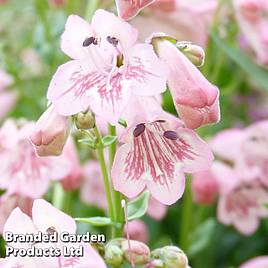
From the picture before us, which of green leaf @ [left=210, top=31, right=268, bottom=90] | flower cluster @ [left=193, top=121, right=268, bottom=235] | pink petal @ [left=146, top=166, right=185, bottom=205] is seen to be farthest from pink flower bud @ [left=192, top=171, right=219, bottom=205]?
pink petal @ [left=146, top=166, right=185, bottom=205]

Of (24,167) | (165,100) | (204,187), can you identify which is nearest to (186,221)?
(204,187)

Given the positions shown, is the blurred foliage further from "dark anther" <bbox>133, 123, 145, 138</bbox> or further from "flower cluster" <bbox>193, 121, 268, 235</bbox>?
"dark anther" <bbox>133, 123, 145, 138</bbox>

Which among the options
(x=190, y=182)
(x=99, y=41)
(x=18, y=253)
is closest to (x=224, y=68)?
(x=190, y=182)

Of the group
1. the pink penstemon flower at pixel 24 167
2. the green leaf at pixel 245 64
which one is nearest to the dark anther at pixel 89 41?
the pink penstemon flower at pixel 24 167

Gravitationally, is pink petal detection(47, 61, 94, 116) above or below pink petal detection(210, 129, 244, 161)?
above

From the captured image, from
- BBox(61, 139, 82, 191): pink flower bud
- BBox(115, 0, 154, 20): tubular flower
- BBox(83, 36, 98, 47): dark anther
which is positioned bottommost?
BBox(61, 139, 82, 191): pink flower bud

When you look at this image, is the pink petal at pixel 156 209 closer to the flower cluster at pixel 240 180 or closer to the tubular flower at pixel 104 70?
the flower cluster at pixel 240 180

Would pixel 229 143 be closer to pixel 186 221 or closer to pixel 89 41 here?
pixel 186 221

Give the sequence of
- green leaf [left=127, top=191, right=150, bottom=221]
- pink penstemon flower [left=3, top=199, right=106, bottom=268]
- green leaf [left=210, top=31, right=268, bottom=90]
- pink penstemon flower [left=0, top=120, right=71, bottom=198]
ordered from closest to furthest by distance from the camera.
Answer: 1. pink penstemon flower [left=3, top=199, right=106, bottom=268]
2. green leaf [left=127, top=191, right=150, bottom=221]
3. pink penstemon flower [left=0, top=120, right=71, bottom=198]
4. green leaf [left=210, top=31, right=268, bottom=90]
